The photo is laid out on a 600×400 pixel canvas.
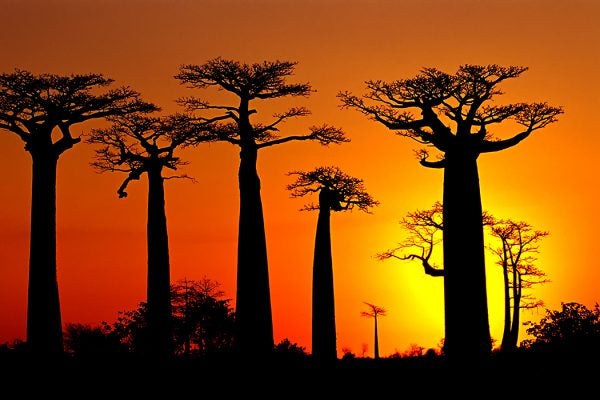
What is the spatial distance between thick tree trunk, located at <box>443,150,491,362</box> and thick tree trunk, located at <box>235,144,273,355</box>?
653 cm

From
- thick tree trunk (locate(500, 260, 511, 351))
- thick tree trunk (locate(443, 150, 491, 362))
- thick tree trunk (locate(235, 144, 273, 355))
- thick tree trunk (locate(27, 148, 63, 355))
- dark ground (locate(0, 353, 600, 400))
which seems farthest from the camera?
thick tree trunk (locate(500, 260, 511, 351))

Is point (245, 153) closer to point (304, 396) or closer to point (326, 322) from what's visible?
point (326, 322)

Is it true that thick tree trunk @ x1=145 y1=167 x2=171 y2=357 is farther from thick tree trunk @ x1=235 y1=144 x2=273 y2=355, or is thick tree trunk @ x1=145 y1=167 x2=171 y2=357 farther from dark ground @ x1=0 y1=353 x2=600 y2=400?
thick tree trunk @ x1=235 y1=144 x2=273 y2=355

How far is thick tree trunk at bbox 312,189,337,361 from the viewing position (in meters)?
40.0

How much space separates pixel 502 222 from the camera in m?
48.7

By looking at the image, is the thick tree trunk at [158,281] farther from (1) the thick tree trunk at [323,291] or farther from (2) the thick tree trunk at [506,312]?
(2) the thick tree trunk at [506,312]

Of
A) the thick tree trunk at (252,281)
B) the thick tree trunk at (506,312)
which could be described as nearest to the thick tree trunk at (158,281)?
the thick tree trunk at (252,281)

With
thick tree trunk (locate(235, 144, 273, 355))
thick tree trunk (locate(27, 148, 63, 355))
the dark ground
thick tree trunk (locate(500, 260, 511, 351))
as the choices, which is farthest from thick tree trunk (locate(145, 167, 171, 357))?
thick tree trunk (locate(500, 260, 511, 351))

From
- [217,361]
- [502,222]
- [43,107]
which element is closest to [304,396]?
[217,361]

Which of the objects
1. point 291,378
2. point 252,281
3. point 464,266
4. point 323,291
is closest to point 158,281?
point 323,291

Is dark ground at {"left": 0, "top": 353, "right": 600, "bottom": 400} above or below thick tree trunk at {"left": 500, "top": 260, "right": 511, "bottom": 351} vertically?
below

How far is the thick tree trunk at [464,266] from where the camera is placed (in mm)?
30281

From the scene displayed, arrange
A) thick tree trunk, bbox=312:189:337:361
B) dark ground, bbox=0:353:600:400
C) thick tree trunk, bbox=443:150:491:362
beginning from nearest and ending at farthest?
dark ground, bbox=0:353:600:400, thick tree trunk, bbox=443:150:491:362, thick tree trunk, bbox=312:189:337:361

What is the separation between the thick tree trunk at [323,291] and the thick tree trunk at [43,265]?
24.6 ft
